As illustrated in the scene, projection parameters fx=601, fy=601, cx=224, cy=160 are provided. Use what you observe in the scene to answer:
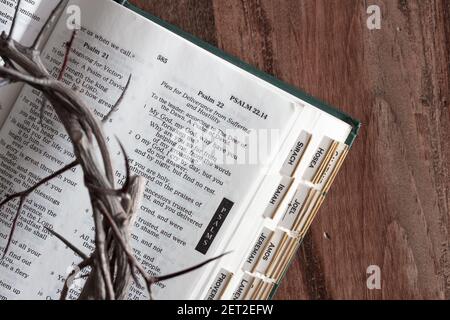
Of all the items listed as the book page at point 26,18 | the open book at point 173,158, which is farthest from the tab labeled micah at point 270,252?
the book page at point 26,18

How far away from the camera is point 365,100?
0.55 metres

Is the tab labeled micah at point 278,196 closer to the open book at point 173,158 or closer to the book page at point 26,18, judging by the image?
the open book at point 173,158

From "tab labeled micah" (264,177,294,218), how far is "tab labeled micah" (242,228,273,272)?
2 centimetres

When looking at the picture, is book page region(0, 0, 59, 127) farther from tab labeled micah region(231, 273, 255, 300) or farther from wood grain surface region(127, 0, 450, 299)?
tab labeled micah region(231, 273, 255, 300)

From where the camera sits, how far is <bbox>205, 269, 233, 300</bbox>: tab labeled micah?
1.70 ft

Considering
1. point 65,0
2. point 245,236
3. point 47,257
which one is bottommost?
point 47,257

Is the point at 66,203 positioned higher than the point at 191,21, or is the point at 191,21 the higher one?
the point at 191,21

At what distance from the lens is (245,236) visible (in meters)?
0.52

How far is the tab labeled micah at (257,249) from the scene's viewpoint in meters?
0.52

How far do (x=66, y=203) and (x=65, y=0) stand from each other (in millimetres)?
179

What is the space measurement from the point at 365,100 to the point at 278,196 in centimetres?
12
